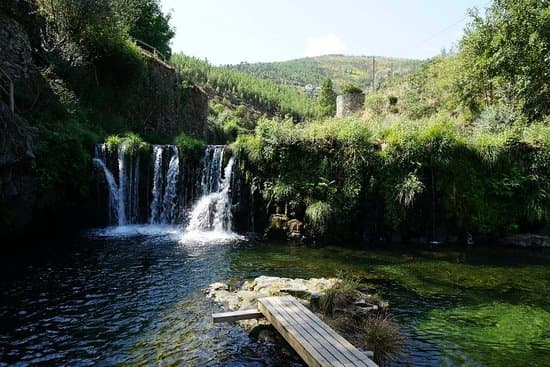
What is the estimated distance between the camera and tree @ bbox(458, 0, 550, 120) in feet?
57.0

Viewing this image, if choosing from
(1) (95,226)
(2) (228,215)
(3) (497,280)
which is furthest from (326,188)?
(1) (95,226)

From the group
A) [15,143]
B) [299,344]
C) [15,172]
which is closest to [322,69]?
[15,172]

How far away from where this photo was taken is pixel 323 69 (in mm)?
174000

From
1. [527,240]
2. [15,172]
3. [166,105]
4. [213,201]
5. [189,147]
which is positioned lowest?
[527,240]

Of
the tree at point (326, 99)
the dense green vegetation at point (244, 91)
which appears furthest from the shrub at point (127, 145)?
the dense green vegetation at point (244, 91)

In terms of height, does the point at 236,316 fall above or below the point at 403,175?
below

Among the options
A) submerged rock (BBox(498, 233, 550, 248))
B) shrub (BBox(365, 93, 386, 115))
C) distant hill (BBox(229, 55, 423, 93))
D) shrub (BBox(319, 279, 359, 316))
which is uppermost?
distant hill (BBox(229, 55, 423, 93))

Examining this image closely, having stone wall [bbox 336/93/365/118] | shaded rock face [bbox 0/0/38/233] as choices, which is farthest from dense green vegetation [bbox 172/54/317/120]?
shaded rock face [bbox 0/0/38/233]

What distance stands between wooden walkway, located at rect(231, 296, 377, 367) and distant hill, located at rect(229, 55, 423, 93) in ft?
455

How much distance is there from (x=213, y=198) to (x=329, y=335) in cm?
1018

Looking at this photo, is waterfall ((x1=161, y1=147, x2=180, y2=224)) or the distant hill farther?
→ the distant hill

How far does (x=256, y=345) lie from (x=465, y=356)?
2.87 meters

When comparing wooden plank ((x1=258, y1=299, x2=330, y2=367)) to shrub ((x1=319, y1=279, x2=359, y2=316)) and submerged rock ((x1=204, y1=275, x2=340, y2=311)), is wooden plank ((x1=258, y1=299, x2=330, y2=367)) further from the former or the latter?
shrub ((x1=319, y1=279, x2=359, y2=316))

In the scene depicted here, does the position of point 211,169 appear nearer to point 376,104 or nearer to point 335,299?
point 335,299
